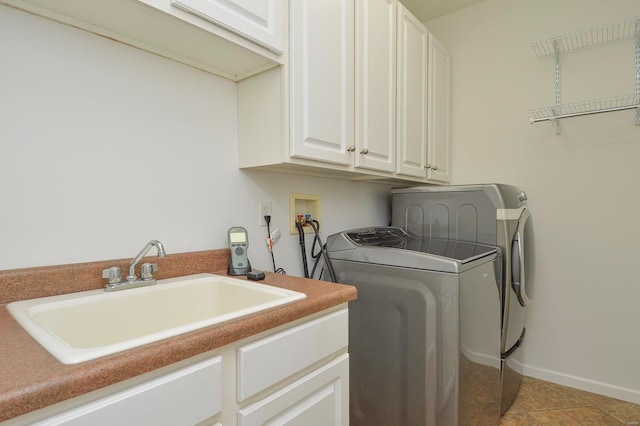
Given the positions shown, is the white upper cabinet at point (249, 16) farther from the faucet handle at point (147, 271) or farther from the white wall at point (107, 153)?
the faucet handle at point (147, 271)

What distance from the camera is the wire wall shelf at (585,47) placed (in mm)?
1924

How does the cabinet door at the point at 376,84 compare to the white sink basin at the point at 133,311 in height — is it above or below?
above

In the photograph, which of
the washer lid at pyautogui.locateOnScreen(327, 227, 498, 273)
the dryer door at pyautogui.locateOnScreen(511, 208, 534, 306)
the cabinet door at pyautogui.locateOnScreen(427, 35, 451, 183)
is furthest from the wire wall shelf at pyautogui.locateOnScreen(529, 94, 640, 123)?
the washer lid at pyautogui.locateOnScreen(327, 227, 498, 273)

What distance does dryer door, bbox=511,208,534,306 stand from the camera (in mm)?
1794

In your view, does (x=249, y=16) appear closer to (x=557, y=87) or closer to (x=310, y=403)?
(x=310, y=403)

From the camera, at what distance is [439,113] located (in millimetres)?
2332

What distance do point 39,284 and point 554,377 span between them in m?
2.75

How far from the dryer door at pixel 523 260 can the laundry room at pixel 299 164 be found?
0.07 m

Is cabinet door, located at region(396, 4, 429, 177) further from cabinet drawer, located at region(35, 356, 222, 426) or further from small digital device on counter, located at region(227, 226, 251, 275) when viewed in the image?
cabinet drawer, located at region(35, 356, 222, 426)

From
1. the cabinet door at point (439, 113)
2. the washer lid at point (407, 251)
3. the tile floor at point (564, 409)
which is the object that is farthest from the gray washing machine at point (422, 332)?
the cabinet door at point (439, 113)

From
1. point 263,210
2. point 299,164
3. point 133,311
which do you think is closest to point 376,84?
point 299,164

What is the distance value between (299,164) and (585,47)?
79.7 inches

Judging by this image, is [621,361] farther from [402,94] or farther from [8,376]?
[8,376]

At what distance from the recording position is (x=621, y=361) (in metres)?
2.01
